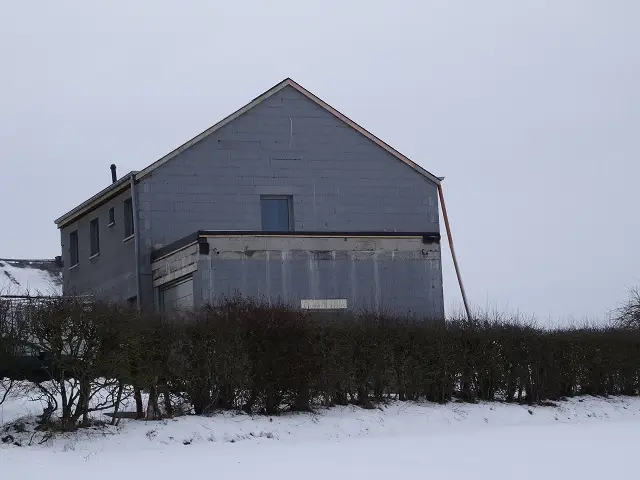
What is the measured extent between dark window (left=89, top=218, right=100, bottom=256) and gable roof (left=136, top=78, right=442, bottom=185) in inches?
189

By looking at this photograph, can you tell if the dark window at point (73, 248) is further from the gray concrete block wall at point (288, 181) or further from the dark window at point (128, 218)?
the gray concrete block wall at point (288, 181)

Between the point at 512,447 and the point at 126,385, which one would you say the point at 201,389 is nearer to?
the point at 126,385

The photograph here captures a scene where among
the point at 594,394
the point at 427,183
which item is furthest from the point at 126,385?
the point at 427,183

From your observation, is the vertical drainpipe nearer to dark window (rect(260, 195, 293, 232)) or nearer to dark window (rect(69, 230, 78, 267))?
dark window (rect(260, 195, 293, 232))

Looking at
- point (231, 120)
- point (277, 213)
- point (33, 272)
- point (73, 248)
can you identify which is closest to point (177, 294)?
point (277, 213)

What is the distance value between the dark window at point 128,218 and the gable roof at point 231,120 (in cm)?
53

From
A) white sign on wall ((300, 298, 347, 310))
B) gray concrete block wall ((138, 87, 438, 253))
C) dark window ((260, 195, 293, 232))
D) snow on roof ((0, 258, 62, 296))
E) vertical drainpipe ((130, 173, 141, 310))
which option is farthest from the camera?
snow on roof ((0, 258, 62, 296))

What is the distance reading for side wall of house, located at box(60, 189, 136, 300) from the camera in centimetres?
3653

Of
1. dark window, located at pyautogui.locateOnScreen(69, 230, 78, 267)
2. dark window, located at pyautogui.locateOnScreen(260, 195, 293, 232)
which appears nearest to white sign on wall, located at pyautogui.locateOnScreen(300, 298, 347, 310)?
dark window, located at pyautogui.locateOnScreen(260, 195, 293, 232)

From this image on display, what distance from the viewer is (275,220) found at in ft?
125

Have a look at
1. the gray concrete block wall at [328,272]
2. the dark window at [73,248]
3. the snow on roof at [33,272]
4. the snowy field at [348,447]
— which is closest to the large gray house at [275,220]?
the gray concrete block wall at [328,272]

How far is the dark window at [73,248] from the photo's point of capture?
42.3 metres

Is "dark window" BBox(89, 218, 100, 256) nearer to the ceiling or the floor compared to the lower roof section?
nearer to the ceiling

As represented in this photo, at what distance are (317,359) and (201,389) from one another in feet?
8.28
